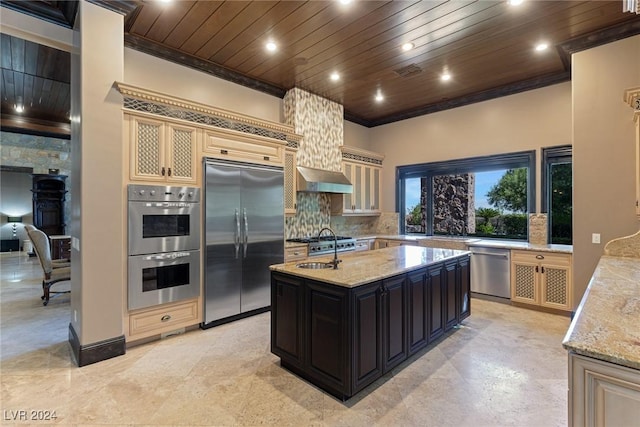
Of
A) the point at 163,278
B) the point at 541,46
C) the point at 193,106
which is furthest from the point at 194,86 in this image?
the point at 541,46

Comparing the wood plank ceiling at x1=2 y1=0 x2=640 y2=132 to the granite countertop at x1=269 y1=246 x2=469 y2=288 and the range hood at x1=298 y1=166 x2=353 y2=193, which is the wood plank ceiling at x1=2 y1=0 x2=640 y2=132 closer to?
the range hood at x1=298 y1=166 x2=353 y2=193

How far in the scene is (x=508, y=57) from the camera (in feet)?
13.0

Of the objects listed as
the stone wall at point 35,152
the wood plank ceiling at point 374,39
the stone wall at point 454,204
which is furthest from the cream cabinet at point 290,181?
the stone wall at point 35,152

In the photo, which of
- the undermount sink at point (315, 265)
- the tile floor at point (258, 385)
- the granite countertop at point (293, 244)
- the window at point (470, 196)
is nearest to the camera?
the tile floor at point (258, 385)

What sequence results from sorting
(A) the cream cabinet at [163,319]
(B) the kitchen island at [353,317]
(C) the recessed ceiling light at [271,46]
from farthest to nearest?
1. (C) the recessed ceiling light at [271,46]
2. (A) the cream cabinet at [163,319]
3. (B) the kitchen island at [353,317]

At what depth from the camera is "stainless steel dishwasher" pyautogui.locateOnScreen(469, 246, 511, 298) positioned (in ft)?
14.9

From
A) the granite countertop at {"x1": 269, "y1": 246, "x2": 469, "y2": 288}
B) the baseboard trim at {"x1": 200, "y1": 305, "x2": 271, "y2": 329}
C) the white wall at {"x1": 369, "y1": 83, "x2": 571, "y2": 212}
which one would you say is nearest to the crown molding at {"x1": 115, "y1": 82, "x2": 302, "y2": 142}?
the granite countertop at {"x1": 269, "y1": 246, "x2": 469, "y2": 288}

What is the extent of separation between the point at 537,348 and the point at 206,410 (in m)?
3.20

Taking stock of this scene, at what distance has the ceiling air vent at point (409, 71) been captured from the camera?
4.27m

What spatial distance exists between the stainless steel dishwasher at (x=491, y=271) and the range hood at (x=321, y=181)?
2.36 metres

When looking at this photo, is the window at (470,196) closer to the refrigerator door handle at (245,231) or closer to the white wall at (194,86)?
the white wall at (194,86)

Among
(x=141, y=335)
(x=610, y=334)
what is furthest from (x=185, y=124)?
(x=610, y=334)

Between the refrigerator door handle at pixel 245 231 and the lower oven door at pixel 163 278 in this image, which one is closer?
the lower oven door at pixel 163 278

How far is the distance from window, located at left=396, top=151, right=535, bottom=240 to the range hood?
5.46 ft
